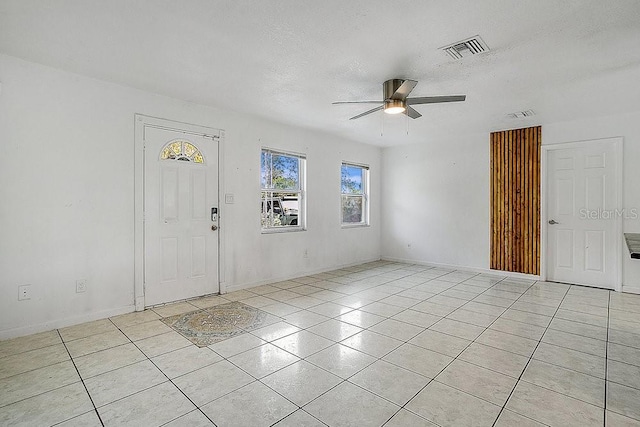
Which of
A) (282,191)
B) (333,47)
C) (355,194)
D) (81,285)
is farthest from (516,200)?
(81,285)

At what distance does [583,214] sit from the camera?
16.3 ft

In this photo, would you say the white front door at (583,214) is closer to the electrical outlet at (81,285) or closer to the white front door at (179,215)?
the white front door at (179,215)

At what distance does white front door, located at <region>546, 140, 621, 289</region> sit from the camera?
187 inches

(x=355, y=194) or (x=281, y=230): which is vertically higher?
(x=355, y=194)

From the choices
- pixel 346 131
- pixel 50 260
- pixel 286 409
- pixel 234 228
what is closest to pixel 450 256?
pixel 346 131

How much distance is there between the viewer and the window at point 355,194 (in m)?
6.65

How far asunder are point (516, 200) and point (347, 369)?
4.66 meters

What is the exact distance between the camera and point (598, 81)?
3.43 m

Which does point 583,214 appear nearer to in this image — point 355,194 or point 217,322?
point 355,194

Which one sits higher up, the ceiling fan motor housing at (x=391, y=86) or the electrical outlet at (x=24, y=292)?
the ceiling fan motor housing at (x=391, y=86)

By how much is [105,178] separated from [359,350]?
125 inches

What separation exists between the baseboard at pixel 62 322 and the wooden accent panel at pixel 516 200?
5.78m

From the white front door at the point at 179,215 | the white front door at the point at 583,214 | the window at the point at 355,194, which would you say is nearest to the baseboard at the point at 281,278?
the white front door at the point at 179,215

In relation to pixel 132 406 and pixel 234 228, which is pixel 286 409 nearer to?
pixel 132 406
